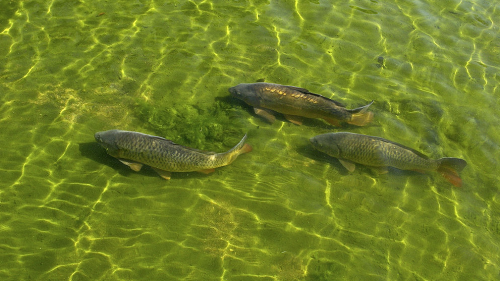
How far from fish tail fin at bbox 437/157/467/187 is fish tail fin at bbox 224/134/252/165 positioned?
322cm

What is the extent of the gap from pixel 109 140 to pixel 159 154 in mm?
921

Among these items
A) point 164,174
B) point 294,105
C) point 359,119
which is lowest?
point 164,174

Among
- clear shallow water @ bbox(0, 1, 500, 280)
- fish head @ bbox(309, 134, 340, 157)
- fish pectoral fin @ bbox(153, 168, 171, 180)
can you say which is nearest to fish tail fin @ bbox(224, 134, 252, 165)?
clear shallow water @ bbox(0, 1, 500, 280)

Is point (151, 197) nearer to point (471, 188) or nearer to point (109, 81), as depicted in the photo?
point (109, 81)

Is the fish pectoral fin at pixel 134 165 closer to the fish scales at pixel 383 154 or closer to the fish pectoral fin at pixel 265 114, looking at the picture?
the fish pectoral fin at pixel 265 114

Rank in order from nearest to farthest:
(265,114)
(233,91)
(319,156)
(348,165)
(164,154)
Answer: (164,154)
(348,165)
(319,156)
(265,114)
(233,91)

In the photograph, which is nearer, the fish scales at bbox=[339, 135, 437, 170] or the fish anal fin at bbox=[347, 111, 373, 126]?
the fish scales at bbox=[339, 135, 437, 170]

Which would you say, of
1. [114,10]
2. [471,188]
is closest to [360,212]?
[471,188]

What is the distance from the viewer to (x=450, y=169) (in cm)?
624

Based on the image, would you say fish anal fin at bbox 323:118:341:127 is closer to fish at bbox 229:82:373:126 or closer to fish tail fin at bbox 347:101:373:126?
fish at bbox 229:82:373:126

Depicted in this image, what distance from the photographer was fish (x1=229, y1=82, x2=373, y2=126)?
274 inches

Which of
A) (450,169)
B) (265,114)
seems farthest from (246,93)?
(450,169)

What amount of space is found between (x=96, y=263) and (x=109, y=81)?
397 centimetres

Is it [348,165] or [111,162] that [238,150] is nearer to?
[348,165]
